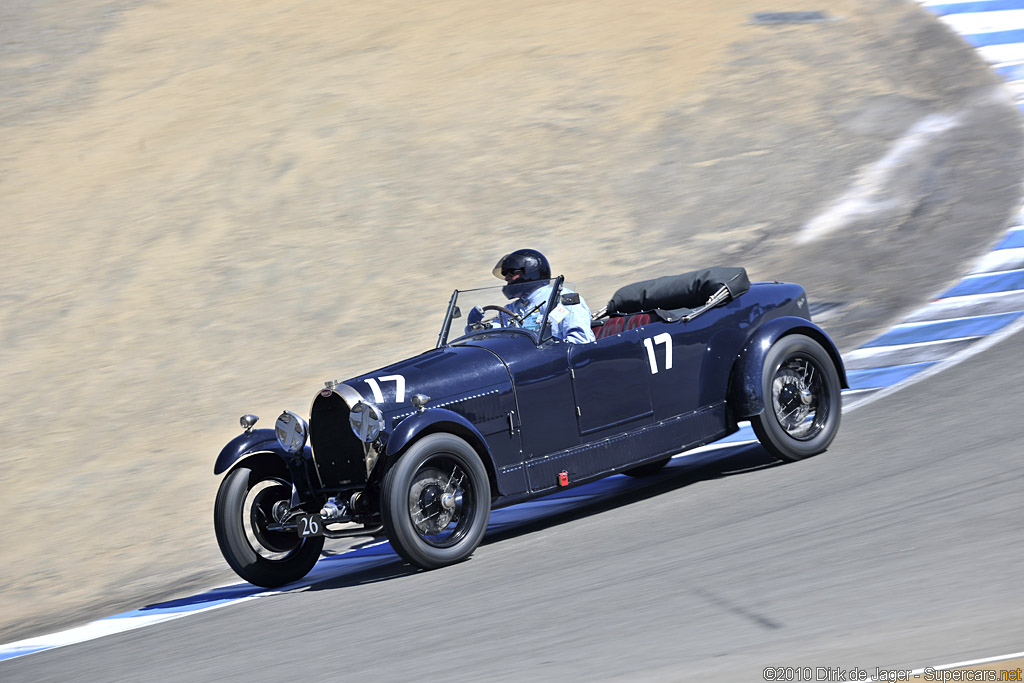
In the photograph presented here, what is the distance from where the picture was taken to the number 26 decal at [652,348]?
7.39 metres

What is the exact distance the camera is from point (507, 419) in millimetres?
6918

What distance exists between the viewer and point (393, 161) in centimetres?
1761

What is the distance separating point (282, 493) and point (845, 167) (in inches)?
408

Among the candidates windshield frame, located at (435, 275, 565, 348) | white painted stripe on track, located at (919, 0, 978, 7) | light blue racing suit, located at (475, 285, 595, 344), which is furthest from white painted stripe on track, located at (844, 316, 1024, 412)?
white painted stripe on track, located at (919, 0, 978, 7)

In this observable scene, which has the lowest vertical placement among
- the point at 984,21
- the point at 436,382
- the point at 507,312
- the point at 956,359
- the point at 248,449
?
the point at 956,359

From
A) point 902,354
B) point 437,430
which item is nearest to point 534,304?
point 437,430

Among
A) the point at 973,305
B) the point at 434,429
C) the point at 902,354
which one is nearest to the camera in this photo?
the point at 434,429

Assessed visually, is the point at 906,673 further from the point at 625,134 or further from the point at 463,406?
the point at 625,134

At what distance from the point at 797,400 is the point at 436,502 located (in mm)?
2574

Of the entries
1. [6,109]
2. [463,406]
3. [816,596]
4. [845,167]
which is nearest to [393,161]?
[845,167]

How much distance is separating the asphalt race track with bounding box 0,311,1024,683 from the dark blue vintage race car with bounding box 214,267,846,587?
0.32 meters

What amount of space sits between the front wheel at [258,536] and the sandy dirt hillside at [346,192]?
2.32 ft

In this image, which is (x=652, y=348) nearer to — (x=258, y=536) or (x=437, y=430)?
(x=437, y=430)

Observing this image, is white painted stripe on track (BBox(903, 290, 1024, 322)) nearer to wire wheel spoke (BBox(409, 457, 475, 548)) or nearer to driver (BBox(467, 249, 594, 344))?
driver (BBox(467, 249, 594, 344))
